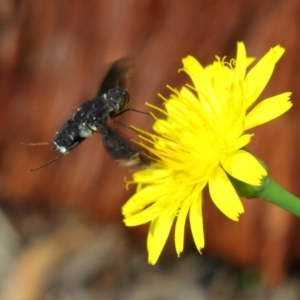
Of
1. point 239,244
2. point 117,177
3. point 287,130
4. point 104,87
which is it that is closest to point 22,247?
point 117,177

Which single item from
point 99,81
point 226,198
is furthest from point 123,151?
point 99,81

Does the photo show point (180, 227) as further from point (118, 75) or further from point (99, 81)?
point (99, 81)

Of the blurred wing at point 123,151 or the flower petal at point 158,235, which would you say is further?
the flower petal at point 158,235

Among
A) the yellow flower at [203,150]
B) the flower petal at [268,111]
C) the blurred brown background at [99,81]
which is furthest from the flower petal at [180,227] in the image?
the blurred brown background at [99,81]

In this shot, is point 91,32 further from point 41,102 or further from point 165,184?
point 165,184

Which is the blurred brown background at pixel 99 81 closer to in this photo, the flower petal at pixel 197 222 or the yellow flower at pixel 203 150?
the yellow flower at pixel 203 150

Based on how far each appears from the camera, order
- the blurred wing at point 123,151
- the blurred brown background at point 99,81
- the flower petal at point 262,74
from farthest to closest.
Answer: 1. the blurred brown background at point 99,81
2. the flower petal at point 262,74
3. the blurred wing at point 123,151

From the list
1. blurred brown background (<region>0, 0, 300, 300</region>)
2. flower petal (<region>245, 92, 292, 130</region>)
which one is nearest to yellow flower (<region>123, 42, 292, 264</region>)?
flower petal (<region>245, 92, 292, 130</region>)

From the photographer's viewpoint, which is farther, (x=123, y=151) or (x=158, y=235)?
(x=158, y=235)
